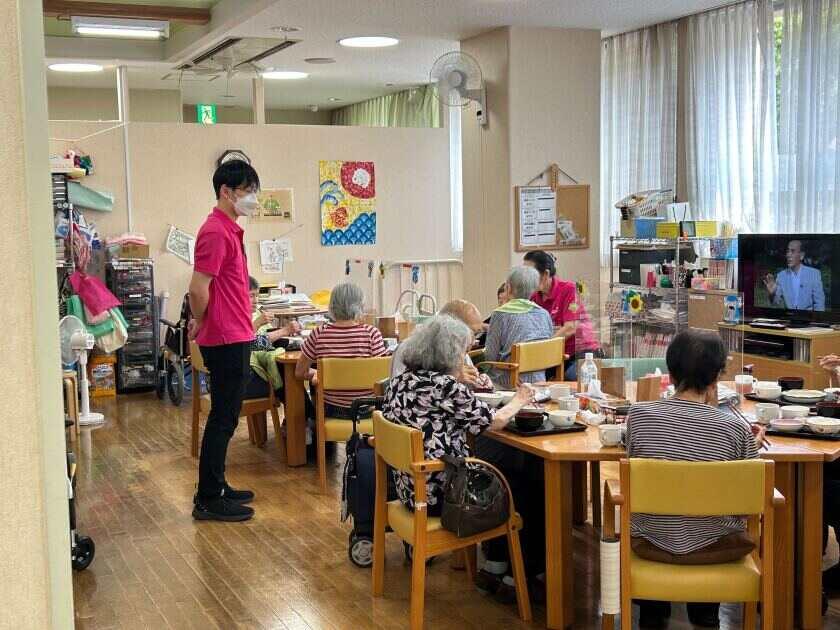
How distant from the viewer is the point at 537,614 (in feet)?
12.4

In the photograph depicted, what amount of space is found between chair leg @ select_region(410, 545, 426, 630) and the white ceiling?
4.29 m

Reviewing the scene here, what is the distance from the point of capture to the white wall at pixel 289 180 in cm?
889

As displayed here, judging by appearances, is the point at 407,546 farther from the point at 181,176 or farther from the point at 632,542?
the point at 181,176

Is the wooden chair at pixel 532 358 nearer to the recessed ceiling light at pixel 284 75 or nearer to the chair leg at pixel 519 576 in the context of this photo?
the chair leg at pixel 519 576

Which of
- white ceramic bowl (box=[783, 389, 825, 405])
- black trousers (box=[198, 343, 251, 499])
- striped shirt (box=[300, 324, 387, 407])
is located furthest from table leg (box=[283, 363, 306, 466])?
white ceramic bowl (box=[783, 389, 825, 405])

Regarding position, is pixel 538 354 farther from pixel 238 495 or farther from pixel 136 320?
pixel 136 320

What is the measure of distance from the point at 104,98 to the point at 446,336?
10.0 metres

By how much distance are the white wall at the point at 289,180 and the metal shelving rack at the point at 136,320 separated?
0.39 metres

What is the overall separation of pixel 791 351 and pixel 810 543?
2.93 metres

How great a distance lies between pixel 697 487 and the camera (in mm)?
2812

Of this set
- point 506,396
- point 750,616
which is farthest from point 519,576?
point 750,616

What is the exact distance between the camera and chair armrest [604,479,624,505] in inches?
113

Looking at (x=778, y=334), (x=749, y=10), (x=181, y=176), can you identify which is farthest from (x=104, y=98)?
(x=778, y=334)

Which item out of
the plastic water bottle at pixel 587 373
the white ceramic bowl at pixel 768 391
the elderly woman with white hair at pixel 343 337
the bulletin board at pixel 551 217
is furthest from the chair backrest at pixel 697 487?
the bulletin board at pixel 551 217
